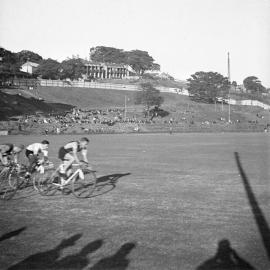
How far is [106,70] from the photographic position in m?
155

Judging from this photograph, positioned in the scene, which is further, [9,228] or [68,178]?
[68,178]

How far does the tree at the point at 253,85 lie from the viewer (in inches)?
6732

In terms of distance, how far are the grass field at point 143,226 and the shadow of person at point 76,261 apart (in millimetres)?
15

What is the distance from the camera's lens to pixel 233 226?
8484 mm

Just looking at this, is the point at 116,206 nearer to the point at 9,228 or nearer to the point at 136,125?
the point at 9,228

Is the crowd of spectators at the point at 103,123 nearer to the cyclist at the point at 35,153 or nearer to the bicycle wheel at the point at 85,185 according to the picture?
the cyclist at the point at 35,153

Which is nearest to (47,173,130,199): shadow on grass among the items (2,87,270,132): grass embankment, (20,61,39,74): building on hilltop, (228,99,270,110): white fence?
(2,87,270,132): grass embankment

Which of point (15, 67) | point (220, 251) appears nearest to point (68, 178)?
point (220, 251)

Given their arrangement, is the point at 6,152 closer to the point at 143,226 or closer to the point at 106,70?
the point at 143,226

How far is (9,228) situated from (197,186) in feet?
22.2

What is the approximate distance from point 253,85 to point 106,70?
61.8 meters

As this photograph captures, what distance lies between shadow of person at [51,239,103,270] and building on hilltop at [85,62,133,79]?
458 feet

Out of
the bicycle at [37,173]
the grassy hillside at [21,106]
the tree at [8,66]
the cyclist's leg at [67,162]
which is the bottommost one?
the bicycle at [37,173]

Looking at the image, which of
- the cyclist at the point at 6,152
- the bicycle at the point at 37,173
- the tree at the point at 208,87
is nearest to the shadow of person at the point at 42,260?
the bicycle at the point at 37,173
